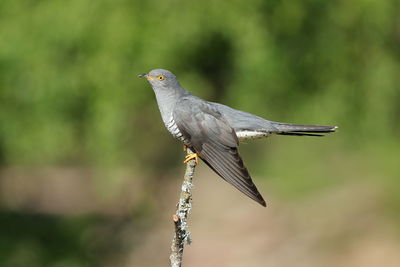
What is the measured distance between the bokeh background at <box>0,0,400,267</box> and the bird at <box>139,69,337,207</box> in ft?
12.3

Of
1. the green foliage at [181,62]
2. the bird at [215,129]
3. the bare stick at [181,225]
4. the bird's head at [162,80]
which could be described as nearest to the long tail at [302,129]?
the bird at [215,129]

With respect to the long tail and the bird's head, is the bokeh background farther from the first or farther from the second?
the long tail

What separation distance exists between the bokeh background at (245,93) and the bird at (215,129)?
3.76 meters

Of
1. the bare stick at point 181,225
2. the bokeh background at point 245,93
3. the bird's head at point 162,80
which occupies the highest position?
the bokeh background at point 245,93

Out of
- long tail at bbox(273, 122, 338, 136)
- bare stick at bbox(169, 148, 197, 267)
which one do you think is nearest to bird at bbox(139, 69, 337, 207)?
long tail at bbox(273, 122, 338, 136)

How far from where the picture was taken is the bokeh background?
791 cm

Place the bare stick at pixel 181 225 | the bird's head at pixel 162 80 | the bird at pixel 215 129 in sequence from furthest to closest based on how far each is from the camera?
the bird's head at pixel 162 80
the bird at pixel 215 129
the bare stick at pixel 181 225

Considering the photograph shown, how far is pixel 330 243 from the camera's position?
329 inches

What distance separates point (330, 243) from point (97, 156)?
3.12 meters

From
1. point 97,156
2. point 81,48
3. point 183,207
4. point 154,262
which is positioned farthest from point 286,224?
point 183,207

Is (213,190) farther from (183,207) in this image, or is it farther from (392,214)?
(183,207)

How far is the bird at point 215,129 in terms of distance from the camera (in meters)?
3.77

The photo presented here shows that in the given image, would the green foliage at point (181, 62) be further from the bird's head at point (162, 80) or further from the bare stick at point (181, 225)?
the bare stick at point (181, 225)

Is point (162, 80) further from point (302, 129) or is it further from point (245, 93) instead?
point (245, 93)
